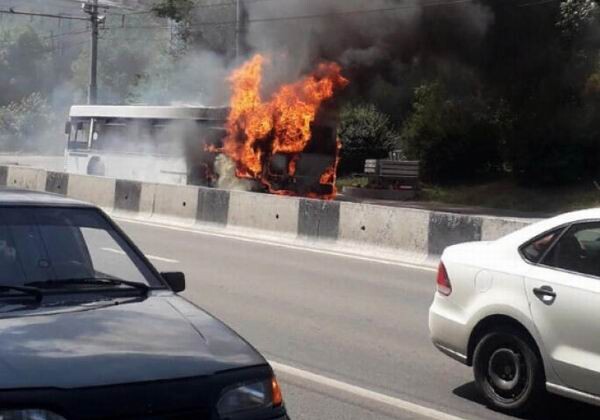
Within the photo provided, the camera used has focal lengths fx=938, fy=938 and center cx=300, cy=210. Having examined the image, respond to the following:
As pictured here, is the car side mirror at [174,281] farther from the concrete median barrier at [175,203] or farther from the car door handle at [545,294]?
the concrete median barrier at [175,203]

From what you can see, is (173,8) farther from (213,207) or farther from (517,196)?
Answer: (213,207)

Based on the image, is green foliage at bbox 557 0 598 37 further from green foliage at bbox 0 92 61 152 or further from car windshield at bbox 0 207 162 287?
green foliage at bbox 0 92 61 152

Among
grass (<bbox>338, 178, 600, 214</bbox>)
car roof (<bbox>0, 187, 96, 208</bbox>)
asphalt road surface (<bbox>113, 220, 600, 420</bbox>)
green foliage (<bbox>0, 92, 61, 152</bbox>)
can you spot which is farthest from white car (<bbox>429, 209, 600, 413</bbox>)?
green foliage (<bbox>0, 92, 61, 152</bbox>)

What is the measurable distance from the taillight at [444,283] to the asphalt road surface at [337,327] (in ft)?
2.25

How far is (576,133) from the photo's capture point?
26.9 meters

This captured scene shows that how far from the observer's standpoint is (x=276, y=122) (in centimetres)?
2302

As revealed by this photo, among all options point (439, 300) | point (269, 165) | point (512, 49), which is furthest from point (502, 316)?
point (512, 49)

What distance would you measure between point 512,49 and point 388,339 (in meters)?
17.7

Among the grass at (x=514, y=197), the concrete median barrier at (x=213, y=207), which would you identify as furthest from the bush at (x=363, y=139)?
the concrete median barrier at (x=213, y=207)

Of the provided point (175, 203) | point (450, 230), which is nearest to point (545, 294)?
point (450, 230)

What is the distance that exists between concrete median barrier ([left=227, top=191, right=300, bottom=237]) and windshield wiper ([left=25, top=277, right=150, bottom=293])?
11.1 meters

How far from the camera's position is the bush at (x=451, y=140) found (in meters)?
30.0

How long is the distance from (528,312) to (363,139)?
2852 centimetres

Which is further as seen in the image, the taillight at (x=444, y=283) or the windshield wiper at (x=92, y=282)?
the taillight at (x=444, y=283)
